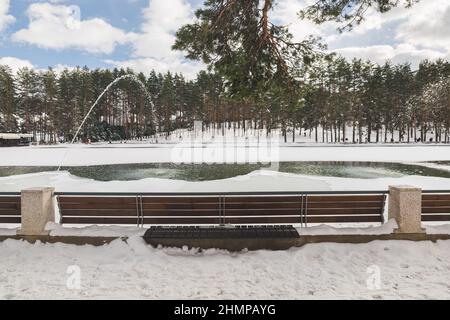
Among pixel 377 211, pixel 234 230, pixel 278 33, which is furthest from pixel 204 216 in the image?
pixel 278 33

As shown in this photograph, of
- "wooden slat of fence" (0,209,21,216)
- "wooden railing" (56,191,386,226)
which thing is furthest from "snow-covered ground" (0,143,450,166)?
"wooden railing" (56,191,386,226)

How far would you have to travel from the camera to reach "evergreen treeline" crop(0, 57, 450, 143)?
82.0 meters

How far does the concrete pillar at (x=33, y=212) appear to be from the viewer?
25.3 ft

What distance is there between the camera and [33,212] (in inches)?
305

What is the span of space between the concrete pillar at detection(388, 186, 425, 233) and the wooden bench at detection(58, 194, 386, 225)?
1.46 ft

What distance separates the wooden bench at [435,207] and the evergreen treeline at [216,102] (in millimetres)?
66960

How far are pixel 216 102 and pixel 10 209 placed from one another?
335ft

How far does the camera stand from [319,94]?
86438 millimetres

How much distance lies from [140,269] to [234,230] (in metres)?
2.22

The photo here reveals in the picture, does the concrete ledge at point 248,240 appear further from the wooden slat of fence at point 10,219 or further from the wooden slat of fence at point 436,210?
the wooden slat of fence at point 436,210

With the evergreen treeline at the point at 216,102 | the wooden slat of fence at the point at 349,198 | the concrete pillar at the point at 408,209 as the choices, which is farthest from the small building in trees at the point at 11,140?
the concrete pillar at the point at 408,209

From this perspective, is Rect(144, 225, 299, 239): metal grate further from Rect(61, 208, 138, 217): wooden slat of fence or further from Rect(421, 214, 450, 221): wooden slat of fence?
Rect(421, 214, 450, 221): wooden slat of fence

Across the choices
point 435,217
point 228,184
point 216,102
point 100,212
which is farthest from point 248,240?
point 216,102
